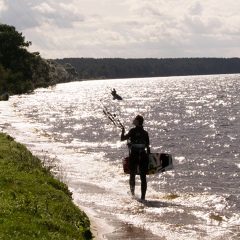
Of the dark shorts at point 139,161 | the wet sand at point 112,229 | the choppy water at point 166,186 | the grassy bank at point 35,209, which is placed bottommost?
the choppy water at point 166,186

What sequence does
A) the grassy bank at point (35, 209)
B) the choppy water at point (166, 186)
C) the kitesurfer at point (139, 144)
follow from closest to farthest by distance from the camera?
the grassy bank at point (35, 209) → the choppy water at point (166, 186) → the kitesurfer at point (139, 144)

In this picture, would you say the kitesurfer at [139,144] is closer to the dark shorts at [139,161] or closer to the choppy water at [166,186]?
the dark shorts at [139,161]

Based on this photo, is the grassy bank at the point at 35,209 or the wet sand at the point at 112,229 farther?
the wet sand at the point at 112,229

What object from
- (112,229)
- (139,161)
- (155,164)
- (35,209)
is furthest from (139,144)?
(35,209)

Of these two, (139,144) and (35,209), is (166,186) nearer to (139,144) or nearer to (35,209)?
(139,144)

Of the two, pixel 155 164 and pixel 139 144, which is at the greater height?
pixel 139 144

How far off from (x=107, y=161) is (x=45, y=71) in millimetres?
115412

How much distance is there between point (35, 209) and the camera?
38.1 feet

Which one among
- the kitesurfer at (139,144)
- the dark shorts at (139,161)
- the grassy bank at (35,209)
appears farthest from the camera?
the dark shorts at (139,161)

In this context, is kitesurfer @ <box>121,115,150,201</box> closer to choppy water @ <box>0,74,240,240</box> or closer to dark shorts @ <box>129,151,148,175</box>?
dark shorts @ <box>129,151,148,175</box>

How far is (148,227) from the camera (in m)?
13.3

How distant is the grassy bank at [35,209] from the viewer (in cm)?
1014

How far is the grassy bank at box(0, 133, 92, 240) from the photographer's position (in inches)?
399

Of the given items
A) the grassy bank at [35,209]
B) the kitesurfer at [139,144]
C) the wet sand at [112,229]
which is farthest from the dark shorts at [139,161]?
the grassy bank at [35,209]
